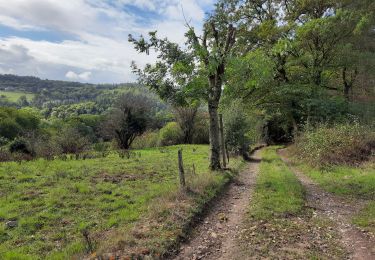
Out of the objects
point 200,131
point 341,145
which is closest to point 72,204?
point 341,145

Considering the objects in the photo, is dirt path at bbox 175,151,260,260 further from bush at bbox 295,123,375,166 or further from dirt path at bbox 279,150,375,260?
bush at bbox 295,123,375,166

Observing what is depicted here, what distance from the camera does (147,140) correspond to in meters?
50.9

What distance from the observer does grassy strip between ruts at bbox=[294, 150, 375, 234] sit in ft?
31.1

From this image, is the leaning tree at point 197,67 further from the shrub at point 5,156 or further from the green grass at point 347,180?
the shrub at point 5,156

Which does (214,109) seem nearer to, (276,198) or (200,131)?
(276,198)

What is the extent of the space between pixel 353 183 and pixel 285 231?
24.3 feet

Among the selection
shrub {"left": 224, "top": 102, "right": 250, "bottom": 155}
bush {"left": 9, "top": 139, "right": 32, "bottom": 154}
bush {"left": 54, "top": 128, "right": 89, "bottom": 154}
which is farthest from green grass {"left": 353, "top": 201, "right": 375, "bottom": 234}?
bush {"left": 54, "top": 128, "right": 89, "bottom": 154}

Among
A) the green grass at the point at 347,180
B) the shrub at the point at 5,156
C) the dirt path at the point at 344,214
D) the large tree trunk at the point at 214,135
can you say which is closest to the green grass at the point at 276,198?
the dirt path at the point at 344,214

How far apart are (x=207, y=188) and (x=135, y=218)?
11.2ft

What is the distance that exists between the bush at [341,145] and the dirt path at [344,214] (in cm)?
394

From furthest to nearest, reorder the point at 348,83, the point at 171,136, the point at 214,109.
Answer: the point at 171,136 < the point at 348,83 < the point at 214,109

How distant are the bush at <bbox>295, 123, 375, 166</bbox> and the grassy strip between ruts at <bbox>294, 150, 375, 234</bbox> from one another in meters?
0.87

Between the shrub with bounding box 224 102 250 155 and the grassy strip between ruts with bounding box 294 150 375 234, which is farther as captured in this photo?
the shrub with bounding box 224 102 250 155

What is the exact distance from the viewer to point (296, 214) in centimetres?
980
